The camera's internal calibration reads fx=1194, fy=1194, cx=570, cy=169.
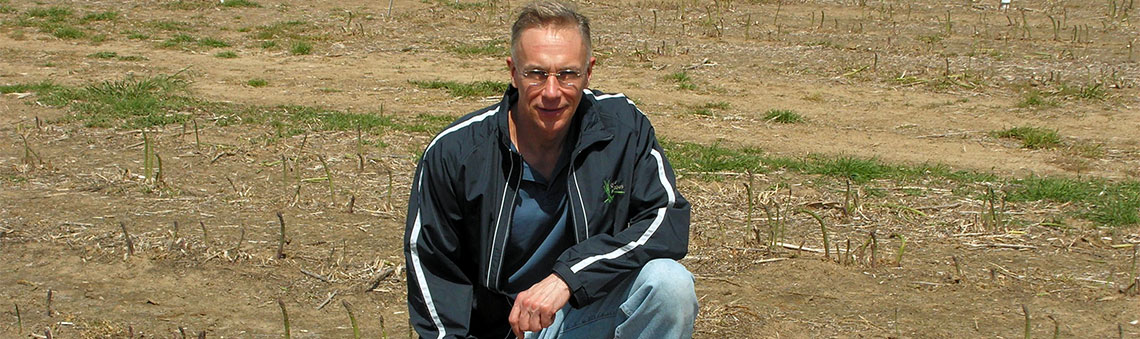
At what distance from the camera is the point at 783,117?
7.99m

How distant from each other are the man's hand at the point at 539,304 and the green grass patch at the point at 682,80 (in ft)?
20.7

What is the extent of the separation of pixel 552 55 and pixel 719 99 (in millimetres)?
5966

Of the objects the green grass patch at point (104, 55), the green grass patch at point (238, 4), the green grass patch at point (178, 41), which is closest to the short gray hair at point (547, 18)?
the green grass patch at point (104, 55)

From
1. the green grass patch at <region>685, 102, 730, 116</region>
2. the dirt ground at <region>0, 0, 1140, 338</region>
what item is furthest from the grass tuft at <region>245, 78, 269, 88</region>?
the green grass patch at <region>685, 102, 730, 116</region>

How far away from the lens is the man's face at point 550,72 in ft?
9.47

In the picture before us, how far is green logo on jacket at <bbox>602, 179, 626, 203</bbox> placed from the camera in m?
2.97

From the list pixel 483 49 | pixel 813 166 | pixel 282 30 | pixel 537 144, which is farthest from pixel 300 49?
pixel 537 144

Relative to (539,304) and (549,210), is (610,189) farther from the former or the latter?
(539,304)

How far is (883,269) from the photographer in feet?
16.1

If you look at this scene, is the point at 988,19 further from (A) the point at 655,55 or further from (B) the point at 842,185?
(B) the point at 842,185

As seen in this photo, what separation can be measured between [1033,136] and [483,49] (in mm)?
4965

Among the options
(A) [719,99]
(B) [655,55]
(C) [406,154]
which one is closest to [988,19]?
(B) [655,55]

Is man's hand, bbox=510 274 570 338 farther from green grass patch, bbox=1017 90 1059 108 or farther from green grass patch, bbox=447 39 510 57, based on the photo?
green grass patch, bbox=447 39 510 57

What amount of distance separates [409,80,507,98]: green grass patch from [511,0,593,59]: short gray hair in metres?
5.76
